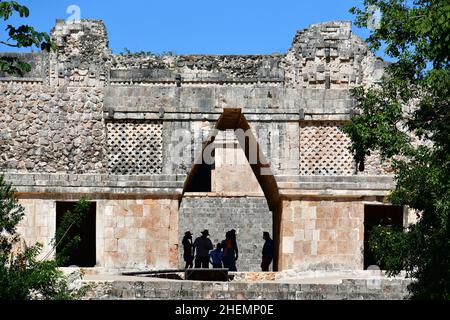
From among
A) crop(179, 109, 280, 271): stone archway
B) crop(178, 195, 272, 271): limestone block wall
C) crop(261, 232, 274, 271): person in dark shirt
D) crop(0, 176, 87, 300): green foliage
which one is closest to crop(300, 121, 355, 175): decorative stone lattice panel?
crop(261, 232, 274, 271): person in dark shirt

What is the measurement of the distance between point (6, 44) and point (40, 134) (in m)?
8.28

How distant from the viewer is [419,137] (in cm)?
1406

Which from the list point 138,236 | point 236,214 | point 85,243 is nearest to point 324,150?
point 138,236

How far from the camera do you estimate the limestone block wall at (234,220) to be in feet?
91.9

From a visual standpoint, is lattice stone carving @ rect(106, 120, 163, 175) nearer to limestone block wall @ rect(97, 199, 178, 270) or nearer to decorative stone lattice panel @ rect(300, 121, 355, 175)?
limestone block wall @ rect(97, 199, 178, 270)

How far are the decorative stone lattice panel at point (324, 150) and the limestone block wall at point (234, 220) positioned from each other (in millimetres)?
8949

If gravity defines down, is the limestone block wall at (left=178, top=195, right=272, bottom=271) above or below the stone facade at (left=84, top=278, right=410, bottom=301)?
above

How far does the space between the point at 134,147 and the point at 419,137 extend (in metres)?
6.38

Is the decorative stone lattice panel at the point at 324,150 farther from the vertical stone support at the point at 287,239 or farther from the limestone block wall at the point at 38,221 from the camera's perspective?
the limestone block wall at the point at 38,221

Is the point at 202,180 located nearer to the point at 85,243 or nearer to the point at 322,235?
the point at 85,243

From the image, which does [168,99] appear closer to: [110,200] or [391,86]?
[110,200]

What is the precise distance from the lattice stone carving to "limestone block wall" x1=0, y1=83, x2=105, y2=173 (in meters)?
0.19

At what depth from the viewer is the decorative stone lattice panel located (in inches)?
752
